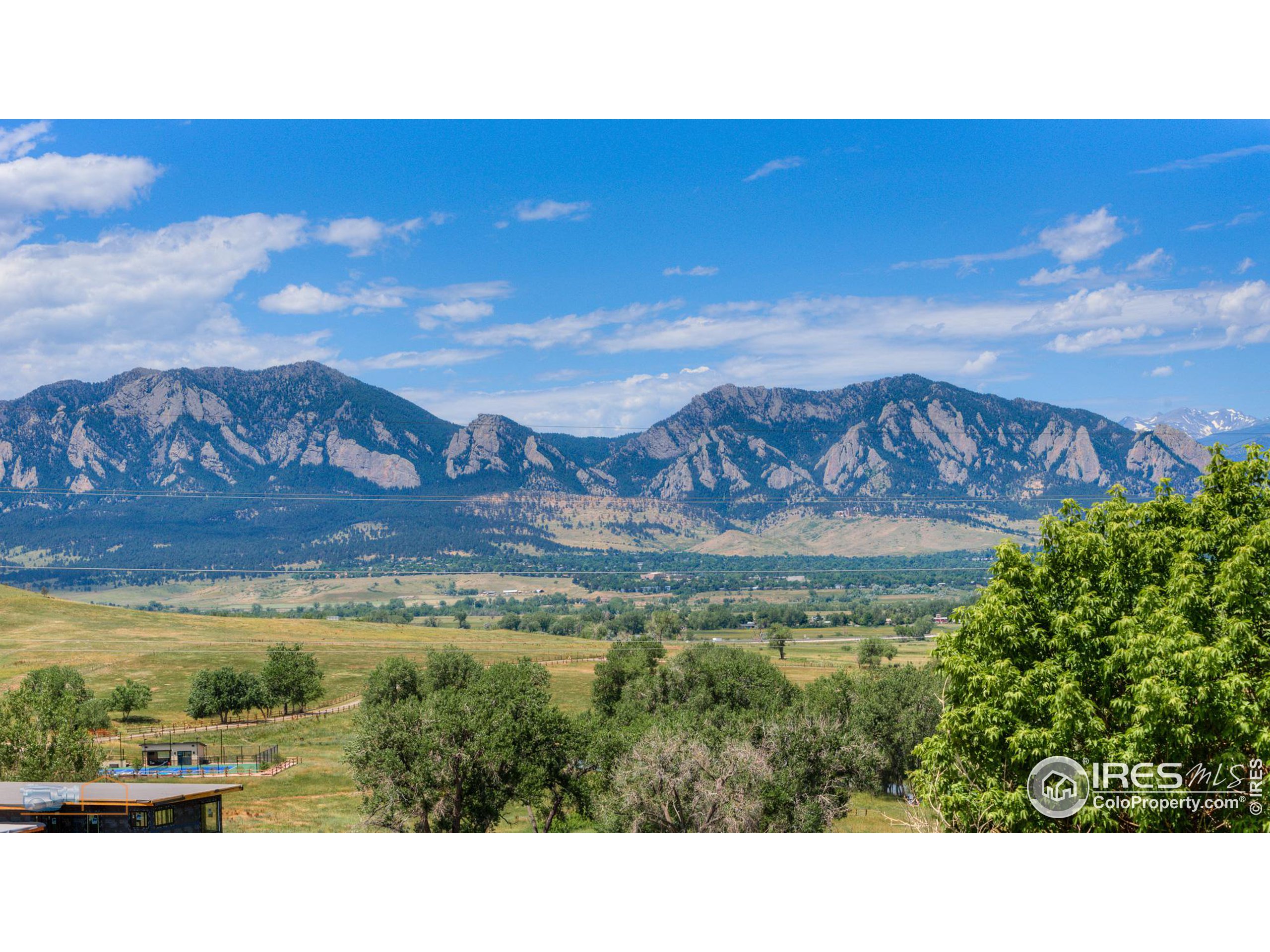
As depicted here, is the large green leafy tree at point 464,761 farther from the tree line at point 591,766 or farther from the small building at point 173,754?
the small building at point 173,754

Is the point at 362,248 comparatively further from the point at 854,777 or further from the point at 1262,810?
the point at 1262,810

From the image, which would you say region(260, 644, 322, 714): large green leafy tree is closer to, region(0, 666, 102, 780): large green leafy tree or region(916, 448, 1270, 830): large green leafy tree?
region(0, 666, 102, 780): large green leafy tree

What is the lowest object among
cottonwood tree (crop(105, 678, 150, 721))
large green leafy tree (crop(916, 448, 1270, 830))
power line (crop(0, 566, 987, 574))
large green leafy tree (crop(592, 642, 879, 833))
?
cottonwood tree (crop(105, 678, 150, 721))

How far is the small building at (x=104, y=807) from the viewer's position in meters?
19.0

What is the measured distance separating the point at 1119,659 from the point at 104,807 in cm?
2122

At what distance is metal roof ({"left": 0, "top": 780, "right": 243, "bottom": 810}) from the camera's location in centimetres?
1919

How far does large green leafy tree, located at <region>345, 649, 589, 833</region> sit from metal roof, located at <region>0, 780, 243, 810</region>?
11.8 ft

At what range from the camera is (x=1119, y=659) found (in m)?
13.1

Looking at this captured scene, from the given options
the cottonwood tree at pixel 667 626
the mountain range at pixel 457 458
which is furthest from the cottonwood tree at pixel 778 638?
the mountain range at pixel 457 458

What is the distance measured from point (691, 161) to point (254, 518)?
59.7 m

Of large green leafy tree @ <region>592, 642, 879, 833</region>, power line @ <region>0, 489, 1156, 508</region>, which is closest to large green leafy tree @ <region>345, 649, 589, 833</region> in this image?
large green leafy tree @ <region>592, 642, 879, 833</region>

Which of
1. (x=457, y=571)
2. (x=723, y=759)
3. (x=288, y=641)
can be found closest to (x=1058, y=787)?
(x=723, y=759)

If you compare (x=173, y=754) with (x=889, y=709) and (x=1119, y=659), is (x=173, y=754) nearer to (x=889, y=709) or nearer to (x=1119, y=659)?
(x=889, y=709)
